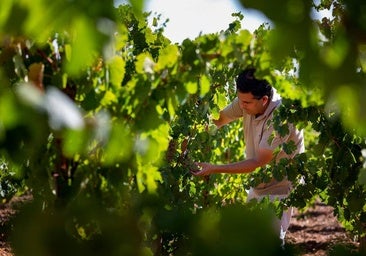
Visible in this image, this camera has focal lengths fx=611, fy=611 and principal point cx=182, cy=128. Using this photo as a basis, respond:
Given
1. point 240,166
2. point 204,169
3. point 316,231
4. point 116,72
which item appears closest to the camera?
point 116,72

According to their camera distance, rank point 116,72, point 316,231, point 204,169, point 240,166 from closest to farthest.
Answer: point 116,72 < point 204,169 < point 240,166 < point 316,231

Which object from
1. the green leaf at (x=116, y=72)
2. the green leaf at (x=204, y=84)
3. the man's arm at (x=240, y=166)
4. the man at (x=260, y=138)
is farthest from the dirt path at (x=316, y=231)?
the green leaf at (x=116, y=72)

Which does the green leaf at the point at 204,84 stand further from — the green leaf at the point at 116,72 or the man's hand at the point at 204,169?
the man's hand at the point at 204,169

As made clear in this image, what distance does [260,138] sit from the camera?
145 inches

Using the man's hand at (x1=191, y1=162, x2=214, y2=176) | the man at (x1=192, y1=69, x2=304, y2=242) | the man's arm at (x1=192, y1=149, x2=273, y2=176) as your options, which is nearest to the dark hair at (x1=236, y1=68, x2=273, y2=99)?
the man at (x1=192, y1=69, x2=304, y2=242)

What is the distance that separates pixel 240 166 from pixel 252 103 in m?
0.38

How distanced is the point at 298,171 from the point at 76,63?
2.39 meters

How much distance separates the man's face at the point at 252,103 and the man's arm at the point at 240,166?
291 mm

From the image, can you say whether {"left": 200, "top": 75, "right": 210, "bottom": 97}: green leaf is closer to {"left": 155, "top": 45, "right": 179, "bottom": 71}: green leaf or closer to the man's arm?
{"left": 155, "top": 45, "right": 179, "bottom": 71}: green leaf

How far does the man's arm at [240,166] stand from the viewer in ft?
11.1

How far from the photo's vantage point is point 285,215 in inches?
145

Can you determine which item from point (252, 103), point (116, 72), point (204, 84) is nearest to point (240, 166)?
point (252, 103)

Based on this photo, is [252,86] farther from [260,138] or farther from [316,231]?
[316,231]

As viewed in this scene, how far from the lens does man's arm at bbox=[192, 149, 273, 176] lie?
340 centimetres
